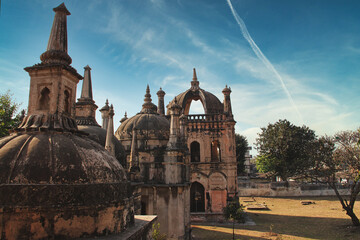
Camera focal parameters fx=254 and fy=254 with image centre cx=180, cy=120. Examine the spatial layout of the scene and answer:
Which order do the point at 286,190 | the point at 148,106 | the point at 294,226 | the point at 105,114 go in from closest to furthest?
1. the point at 105,114
2. the point at 148,106
3. the point at 294,226
4. the point at 286,190

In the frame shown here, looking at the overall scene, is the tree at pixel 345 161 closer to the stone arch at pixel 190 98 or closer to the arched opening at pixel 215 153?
the arched opening at pixel 215 153

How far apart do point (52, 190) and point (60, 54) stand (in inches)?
129

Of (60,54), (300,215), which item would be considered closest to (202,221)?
(300,215)

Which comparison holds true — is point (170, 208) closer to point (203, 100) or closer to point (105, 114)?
point (105, 114)

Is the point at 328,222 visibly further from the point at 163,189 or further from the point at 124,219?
the point at 124,219

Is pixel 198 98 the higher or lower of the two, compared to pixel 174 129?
higher

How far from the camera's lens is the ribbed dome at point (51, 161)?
4387 mm

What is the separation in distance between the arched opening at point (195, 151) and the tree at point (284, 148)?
16.6 m

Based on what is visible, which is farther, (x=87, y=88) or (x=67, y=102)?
(x=87, y=88)

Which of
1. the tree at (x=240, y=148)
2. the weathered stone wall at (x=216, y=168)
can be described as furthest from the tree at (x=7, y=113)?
the tree at (x=240, y=148)

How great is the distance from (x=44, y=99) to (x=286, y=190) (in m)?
35.6

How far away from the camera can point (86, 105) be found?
14.0 m

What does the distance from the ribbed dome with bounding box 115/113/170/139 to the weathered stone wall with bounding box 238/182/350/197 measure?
23.6 m

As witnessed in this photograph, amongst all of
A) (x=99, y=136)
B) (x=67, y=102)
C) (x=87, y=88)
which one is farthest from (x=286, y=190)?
(x=67, y=102)
